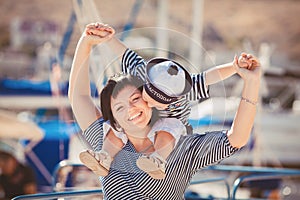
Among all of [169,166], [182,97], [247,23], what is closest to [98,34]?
[182,97]

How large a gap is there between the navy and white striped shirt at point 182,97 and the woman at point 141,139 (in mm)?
52

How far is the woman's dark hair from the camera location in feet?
5.54

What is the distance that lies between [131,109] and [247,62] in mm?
315

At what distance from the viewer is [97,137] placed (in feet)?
5.87

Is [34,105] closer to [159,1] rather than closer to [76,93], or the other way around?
[159,1]

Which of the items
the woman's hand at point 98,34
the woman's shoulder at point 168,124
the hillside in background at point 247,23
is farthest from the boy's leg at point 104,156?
the hillside in background at point 247,23

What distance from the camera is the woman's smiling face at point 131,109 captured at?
1.67 metres

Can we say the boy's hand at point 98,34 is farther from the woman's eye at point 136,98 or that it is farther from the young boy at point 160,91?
the woman's eye at point 136,98

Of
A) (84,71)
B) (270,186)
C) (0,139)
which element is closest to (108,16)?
(0,139)

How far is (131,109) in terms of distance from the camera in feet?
5.51

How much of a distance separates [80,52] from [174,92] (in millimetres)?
288

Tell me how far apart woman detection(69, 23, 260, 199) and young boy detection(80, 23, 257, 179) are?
25 millimetres

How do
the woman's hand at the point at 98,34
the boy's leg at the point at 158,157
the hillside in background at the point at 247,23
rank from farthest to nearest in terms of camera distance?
1. the hillside in background at the point at 247,23
2. the woman's hand at the point at 98,34
3. the boy's leg at the point at 158,157

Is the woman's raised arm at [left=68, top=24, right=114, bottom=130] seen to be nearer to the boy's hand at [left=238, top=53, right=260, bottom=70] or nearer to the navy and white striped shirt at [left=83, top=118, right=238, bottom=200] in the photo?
the navy and white striped shirt at [left=83, top=118, right=238, bottom=200]
